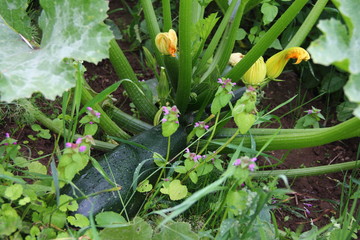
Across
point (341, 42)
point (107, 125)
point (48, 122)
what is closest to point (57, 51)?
point (107, 125)

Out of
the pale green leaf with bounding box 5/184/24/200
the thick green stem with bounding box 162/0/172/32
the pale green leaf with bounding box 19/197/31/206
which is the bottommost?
the pale green leaf with bounding box 19/197/31/206

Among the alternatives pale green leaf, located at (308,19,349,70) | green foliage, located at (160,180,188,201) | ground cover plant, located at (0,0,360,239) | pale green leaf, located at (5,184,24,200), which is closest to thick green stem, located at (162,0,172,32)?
ground cover plant, located at (0,0,360,239)

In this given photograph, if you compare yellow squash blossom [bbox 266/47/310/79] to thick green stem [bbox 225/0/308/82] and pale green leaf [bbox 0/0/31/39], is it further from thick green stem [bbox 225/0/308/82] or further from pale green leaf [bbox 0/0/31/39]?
pale green leaf [bbox 0/0/31/39]

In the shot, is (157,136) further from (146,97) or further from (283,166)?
(283,166)

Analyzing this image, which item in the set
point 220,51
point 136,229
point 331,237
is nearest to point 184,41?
point 220,51

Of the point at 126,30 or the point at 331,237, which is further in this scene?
the point at 126,30

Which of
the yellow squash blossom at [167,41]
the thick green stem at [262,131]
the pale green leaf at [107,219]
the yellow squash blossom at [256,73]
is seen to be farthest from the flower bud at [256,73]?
the pale green leaf at [107,219]

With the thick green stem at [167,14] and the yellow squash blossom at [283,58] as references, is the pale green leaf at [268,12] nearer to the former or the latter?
the yellow squash blossom at [283,58]
